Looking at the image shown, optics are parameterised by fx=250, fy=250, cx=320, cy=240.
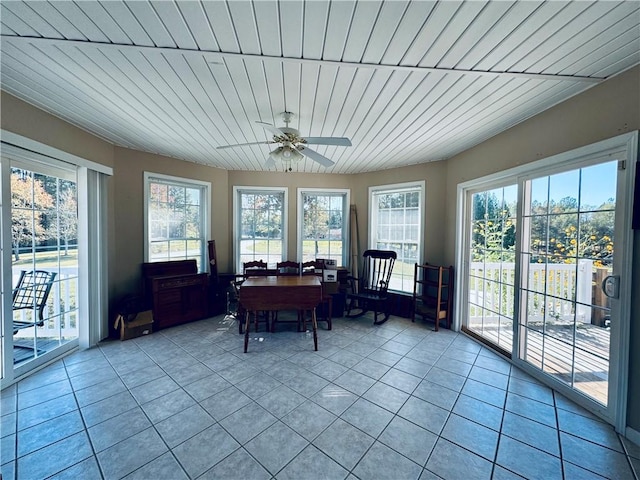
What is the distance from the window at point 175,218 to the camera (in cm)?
362

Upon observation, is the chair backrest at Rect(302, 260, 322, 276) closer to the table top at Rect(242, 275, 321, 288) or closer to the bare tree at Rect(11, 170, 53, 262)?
the table top at Rect(242, 275, 321, 288)

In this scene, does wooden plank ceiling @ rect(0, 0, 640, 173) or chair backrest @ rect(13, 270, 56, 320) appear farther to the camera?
chair backrest @ rect(13, 270, 56, 320)

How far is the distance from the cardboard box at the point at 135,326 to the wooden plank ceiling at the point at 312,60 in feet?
7.39

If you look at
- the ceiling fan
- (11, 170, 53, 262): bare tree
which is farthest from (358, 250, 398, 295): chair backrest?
(11, 170, 53, 262): bare tree

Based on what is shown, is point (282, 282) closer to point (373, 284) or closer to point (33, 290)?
point (373, 284)

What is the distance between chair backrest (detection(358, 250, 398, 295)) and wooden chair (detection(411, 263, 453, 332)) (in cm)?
42

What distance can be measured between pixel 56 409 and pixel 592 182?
435cm

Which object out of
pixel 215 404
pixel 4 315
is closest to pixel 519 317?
pixel 215 404

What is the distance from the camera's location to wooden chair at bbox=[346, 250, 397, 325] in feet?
12.4

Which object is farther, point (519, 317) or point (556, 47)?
point (519, 317)

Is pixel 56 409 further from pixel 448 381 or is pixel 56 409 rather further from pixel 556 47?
pixel 556 47

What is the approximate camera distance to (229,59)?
5.06 feet

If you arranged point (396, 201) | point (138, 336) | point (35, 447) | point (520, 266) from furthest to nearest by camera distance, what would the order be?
point (396, 201), point (138, 336), point (520, 266), point (35, 447)

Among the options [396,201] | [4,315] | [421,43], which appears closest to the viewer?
[421,43]
